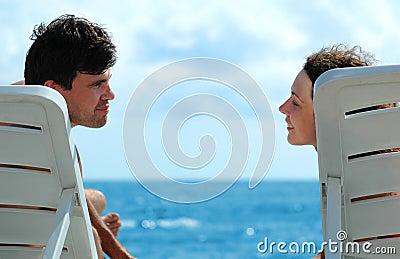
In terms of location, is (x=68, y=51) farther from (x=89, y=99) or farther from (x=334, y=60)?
(x=334, y=60)

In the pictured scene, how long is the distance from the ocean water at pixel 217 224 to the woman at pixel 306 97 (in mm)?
19658


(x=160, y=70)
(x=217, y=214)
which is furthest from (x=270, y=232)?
(x=160, y=70)

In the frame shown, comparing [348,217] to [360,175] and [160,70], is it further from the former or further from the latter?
[160,70]

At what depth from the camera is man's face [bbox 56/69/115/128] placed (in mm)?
3014

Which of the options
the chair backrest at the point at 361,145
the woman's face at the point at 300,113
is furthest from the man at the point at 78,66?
the chair backrest at the point at 361,145

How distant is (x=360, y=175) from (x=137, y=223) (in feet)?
95.5

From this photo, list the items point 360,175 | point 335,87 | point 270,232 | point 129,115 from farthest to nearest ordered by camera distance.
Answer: point 270,232 < point 129,115 < point 360,175 < point 335,87

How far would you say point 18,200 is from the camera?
7.37ft

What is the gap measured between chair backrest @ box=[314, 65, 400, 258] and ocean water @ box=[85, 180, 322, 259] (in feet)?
66.8

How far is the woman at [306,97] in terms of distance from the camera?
2.93m

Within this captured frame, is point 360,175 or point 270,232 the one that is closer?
point 360,175

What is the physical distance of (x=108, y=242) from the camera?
318 cm

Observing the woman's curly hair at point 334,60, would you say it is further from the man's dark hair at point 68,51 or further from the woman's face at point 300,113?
the man's dark hair at point 68,51

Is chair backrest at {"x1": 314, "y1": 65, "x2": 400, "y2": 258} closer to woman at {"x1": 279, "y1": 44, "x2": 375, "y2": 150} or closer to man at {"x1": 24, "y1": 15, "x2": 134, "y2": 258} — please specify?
woman at {"x1": 279, "y1": 44, "x2": 375, "y2": 150}
